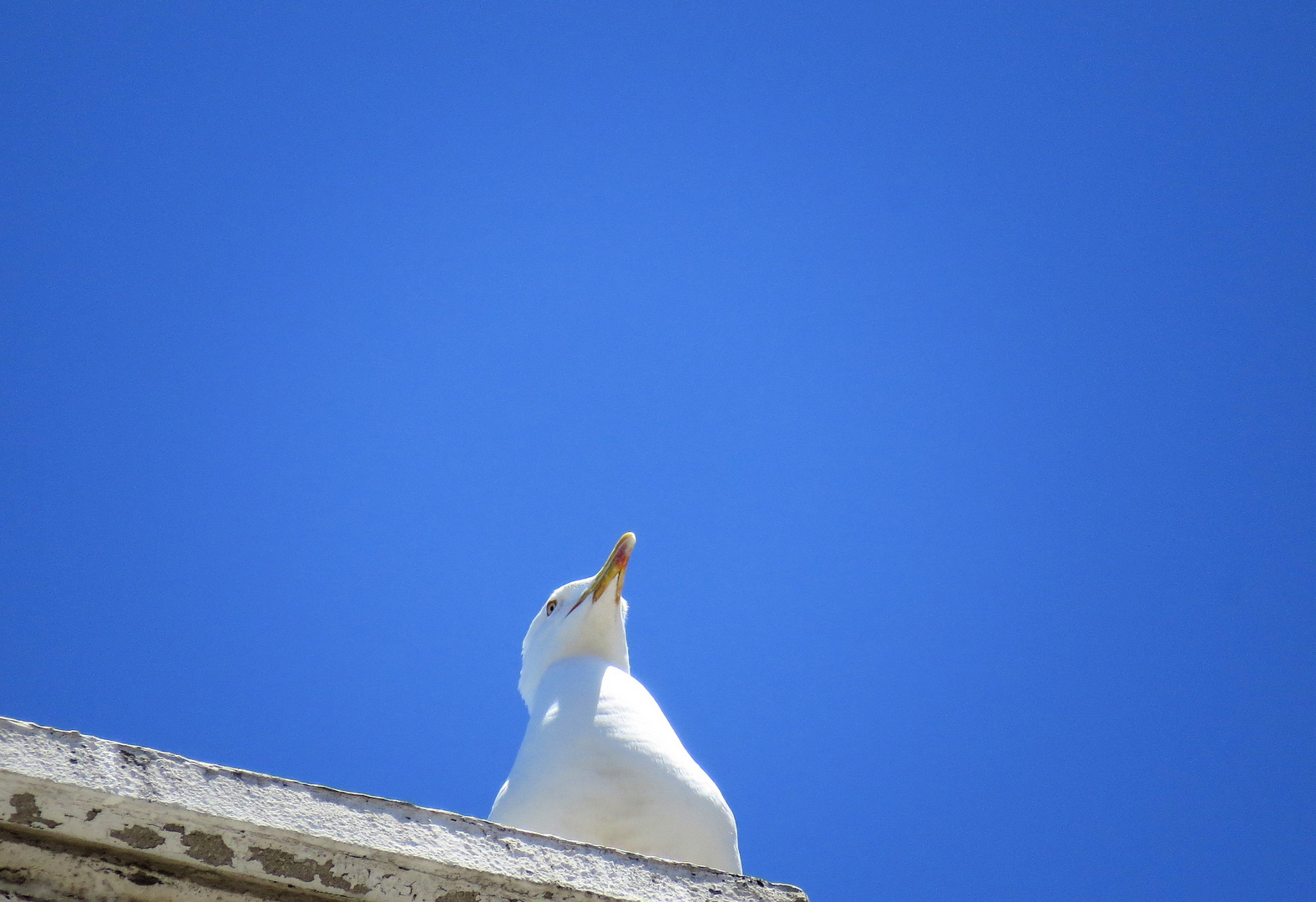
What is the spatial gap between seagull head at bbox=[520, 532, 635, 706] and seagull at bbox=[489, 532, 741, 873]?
2.36 feet

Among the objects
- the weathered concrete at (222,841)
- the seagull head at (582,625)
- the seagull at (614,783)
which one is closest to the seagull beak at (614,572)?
the seagull head at (582,625)

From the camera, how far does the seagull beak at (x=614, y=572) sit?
5.70 metres

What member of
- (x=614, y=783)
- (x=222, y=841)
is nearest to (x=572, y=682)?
(x=614, y=783)

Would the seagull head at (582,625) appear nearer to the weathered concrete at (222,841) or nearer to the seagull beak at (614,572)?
the seagull beak at (614,572)

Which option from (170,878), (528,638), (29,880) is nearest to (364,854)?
(170,878)

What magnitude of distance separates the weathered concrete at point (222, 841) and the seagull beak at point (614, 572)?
360cm

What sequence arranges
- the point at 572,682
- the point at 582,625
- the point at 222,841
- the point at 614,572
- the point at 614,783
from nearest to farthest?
the point at 222,841 → the point at 614,783 → the point at 572,682 → the point at 582,625 → the point at 614,572

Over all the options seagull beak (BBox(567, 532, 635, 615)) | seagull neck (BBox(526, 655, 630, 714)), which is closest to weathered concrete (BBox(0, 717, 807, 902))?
seagull neck (BBox(526, 655, 630, 714))

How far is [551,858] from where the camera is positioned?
2.08 metres

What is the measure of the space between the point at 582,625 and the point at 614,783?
1.82 m

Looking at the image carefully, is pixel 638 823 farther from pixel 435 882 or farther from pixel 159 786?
pixel 159 786

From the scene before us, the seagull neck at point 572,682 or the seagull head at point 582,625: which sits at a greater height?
the seagull head at point 582,625

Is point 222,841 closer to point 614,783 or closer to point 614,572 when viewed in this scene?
point 614,783

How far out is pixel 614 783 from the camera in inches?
148
